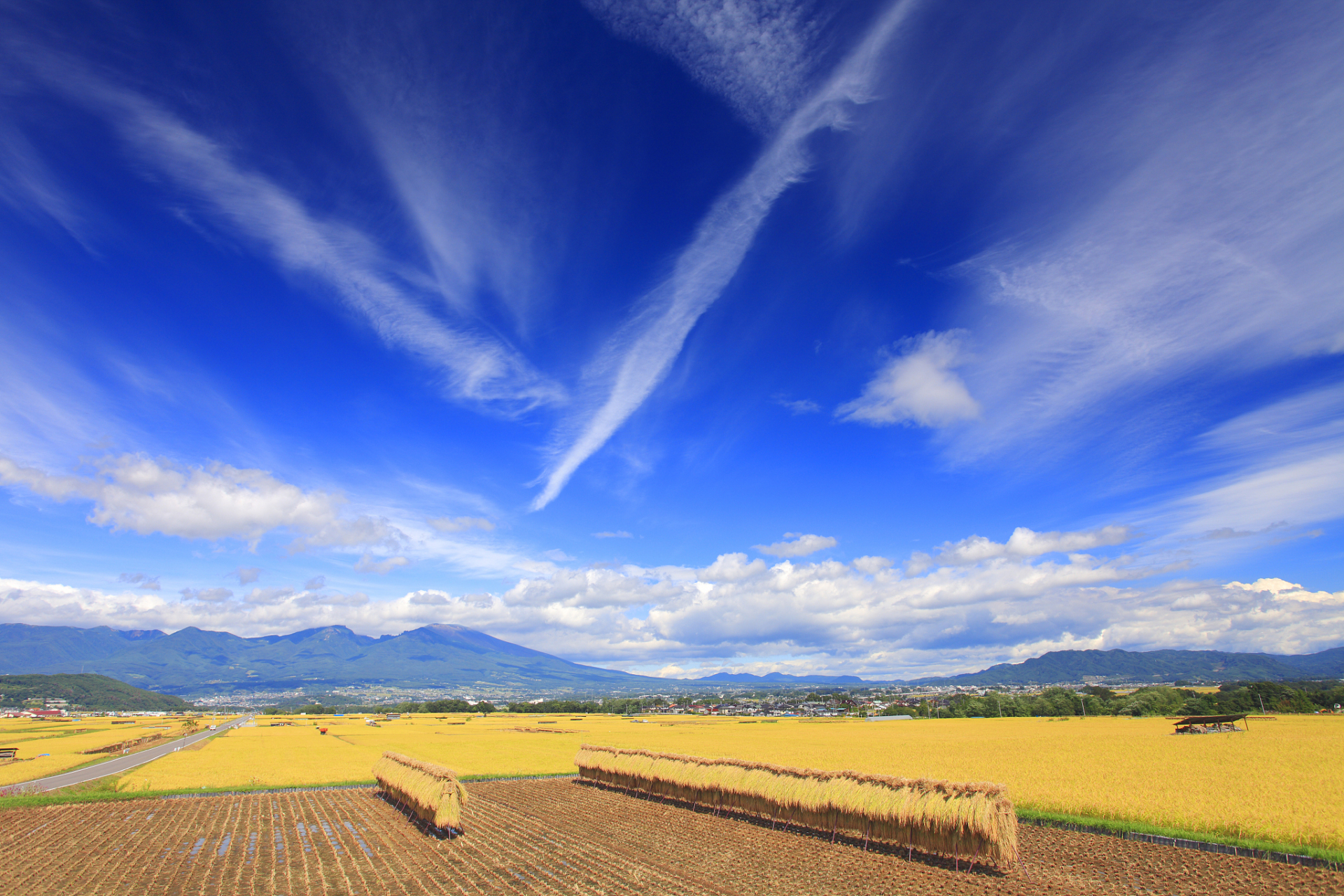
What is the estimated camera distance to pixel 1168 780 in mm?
24281

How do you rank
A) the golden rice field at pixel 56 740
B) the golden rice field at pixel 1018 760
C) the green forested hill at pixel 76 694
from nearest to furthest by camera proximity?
the golden rice field at pixel 1018 760, the golden rice field at pixel 56 740, the green forested hill at pixel 76 694

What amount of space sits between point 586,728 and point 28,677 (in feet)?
714

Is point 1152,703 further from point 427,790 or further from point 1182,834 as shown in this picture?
point 427,790

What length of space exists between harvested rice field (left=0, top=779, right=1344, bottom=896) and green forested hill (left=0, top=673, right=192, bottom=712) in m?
208

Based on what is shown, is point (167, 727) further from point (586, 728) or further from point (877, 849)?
point (877, 849)

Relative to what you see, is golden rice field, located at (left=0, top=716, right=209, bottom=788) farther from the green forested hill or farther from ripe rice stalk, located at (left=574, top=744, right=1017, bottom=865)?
the green forested hill

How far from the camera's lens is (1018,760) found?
33.1 metres

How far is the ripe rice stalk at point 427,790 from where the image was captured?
1780 cm

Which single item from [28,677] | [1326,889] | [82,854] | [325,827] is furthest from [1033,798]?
[28,677]

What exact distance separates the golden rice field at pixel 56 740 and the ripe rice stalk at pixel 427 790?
2190 cm

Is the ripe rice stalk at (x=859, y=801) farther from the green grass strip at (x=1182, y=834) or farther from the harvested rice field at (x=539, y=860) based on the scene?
the green grass strip at (x=1182, y=834)

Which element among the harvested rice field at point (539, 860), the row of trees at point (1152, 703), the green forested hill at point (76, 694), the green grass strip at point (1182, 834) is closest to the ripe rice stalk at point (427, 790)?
the harvested rice field at point (539, 860)

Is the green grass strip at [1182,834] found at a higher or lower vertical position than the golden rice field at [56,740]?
higher

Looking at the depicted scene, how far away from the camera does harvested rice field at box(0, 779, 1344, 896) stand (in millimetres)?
12859
